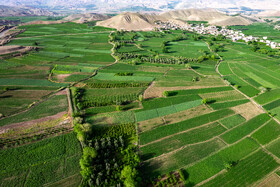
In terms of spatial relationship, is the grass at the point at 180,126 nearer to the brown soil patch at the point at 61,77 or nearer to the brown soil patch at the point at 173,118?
the brown soil patch at the point at 173,118

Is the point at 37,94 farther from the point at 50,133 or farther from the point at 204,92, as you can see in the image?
the point at 204,92

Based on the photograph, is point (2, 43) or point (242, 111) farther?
point (2, 43)

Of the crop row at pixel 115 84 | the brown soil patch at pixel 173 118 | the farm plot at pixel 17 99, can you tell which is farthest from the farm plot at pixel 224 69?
the farm plot at pixel 17 99

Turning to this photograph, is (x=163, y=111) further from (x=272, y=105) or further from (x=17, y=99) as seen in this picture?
(x=17, y=99)

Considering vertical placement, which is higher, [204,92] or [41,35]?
[41,35]

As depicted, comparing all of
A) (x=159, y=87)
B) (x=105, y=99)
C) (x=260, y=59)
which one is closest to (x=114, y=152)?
(x=105, y=99)

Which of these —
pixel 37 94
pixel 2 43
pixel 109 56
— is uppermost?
pixel 2 43

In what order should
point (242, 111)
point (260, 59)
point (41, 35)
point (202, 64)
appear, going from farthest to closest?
point (41, 35) < point (260, 59) < point (202, 64) < point (242, 111)

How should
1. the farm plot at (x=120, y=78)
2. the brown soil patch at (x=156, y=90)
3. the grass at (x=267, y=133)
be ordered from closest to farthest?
the grass at (x=267, y=133)
the brown soil patch at (x=156, y=90)
the farm plot at (x=120, y=78)
